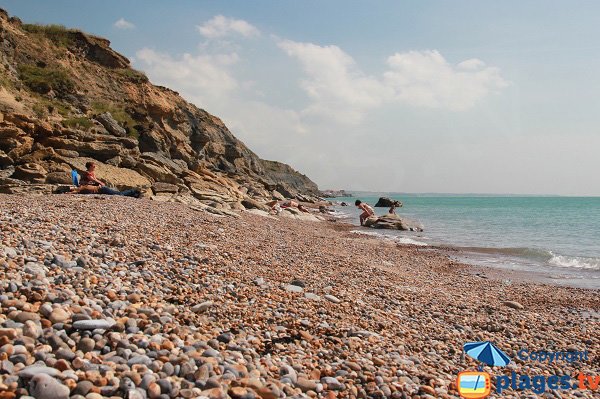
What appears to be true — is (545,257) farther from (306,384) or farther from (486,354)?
(306,384)

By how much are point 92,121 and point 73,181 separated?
11806mm

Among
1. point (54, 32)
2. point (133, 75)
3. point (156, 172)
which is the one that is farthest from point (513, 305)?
point (54, 32)

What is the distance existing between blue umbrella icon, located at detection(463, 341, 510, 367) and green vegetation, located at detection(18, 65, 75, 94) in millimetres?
35380

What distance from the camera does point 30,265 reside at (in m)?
5.37

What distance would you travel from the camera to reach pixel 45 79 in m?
31.7

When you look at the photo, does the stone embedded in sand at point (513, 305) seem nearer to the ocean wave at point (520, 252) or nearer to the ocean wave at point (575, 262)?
the ocean wave at point (575, 262)

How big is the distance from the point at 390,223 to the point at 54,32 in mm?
40044

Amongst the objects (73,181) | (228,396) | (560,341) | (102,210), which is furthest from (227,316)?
(73,181)

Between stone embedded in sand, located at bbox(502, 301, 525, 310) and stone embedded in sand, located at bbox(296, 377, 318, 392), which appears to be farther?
stone embedded in sand, located at bbox(502, 301, 525, 310)

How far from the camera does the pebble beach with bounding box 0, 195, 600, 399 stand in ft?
11.3

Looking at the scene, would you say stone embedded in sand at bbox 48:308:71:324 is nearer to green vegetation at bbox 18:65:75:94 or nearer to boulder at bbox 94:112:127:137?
boulder at bbox 94:112:127:137

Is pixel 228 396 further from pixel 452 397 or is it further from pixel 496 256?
pixel 496 256

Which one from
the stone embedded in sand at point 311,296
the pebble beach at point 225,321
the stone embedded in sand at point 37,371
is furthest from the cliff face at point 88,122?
the stone embedded in sand at point 37,371

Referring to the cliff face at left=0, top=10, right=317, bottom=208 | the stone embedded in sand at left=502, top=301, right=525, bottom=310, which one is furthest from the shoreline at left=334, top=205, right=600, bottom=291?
the cliff face at left=0, top=10, right=317, bottom=208
